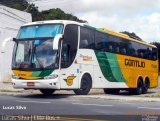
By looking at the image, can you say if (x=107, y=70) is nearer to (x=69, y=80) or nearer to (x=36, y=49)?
(x=69, y=80)

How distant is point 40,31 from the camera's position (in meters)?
21.2

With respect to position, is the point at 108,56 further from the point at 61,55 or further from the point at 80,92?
the point at 61,55

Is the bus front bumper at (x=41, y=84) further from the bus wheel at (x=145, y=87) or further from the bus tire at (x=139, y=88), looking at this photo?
the bus wheel at (x=145, y=87)

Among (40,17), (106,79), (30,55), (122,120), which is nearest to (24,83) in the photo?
(30,55)

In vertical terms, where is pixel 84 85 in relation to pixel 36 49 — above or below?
below

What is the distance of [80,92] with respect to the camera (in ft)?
73.6

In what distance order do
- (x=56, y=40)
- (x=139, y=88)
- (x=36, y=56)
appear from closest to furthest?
(x=56, y=40)
(x=36, y=56)
(x=139, y=88)

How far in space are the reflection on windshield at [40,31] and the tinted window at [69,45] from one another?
1.44ft

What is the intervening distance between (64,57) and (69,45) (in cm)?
66

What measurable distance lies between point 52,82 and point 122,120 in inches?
343

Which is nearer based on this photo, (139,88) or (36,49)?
(36,49)

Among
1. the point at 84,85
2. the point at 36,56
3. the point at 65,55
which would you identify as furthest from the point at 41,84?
the point at 84,85

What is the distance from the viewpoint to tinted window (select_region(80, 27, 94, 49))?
862 inches

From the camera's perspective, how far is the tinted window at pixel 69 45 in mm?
20728
